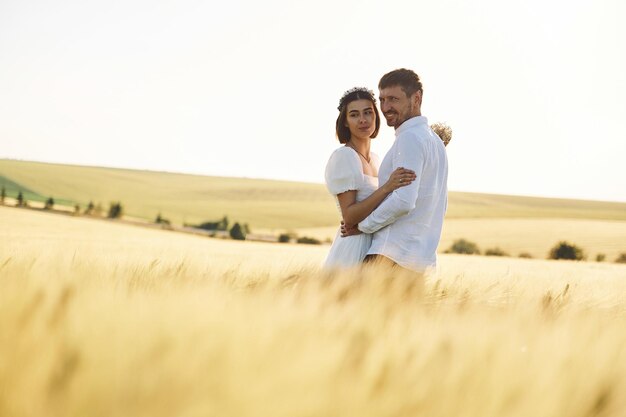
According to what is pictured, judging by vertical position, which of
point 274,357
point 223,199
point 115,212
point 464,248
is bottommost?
point 464,248

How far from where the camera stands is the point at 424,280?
2.90 metres

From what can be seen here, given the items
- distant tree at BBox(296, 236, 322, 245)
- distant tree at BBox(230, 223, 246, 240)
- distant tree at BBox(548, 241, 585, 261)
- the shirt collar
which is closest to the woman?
the shirt collar

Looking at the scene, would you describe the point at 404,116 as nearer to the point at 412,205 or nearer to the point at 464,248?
the point at 412,205

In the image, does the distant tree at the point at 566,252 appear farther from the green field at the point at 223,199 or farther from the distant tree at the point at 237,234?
the green field at the point at 223,199

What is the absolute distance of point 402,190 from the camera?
330cm

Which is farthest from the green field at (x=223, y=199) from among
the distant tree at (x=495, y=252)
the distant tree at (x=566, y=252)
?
the distant tree at (x=566, y=252)

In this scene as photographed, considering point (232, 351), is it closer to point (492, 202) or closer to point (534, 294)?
point (534, 294)

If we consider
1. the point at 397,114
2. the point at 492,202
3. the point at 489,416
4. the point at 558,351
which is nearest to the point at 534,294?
the point at 397,114

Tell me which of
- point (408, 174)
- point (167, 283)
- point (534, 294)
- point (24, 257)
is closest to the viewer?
point (167, 283)

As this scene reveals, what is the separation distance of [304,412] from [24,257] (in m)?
1.64

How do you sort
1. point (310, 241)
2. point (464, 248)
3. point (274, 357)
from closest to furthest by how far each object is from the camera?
point (274, 357)
point (310, 241)
point (464, 248)

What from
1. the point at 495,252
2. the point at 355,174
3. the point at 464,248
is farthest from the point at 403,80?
the point at 464,248

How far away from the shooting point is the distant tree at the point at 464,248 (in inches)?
1267

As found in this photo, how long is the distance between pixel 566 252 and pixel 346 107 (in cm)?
2671
